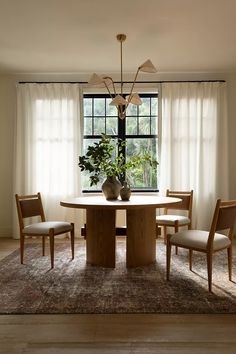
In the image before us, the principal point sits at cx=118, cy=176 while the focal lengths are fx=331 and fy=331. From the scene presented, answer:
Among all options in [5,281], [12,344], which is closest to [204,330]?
[12,344]

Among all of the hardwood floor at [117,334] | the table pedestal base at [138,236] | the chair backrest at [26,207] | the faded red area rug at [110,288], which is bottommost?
the hardwood floor at [117,334]

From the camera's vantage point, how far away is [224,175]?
17.0 ft

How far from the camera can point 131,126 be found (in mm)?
5449

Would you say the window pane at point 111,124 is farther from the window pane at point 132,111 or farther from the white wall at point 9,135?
the white wall at point 9,135

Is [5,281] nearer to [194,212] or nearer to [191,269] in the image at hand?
[191,269]

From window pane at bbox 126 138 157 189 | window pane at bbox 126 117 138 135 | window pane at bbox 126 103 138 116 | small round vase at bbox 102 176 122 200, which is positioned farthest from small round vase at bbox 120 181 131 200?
window pane at bbox 126 103 138 116

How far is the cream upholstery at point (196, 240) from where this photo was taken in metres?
2.92

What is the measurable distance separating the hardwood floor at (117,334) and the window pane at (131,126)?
3.51 metres

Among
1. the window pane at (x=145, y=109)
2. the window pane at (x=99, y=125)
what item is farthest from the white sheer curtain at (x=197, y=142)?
the window pane at (x=99, y=125)

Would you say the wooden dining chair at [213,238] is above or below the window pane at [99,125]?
below

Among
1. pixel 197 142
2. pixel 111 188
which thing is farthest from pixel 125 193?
pixel 197 142

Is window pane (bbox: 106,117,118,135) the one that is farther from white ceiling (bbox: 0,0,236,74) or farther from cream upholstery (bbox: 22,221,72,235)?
cream upholstery (bbox: 22,221,72,235)

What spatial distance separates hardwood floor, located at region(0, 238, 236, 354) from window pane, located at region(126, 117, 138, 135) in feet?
11.5

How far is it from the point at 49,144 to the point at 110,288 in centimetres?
297
